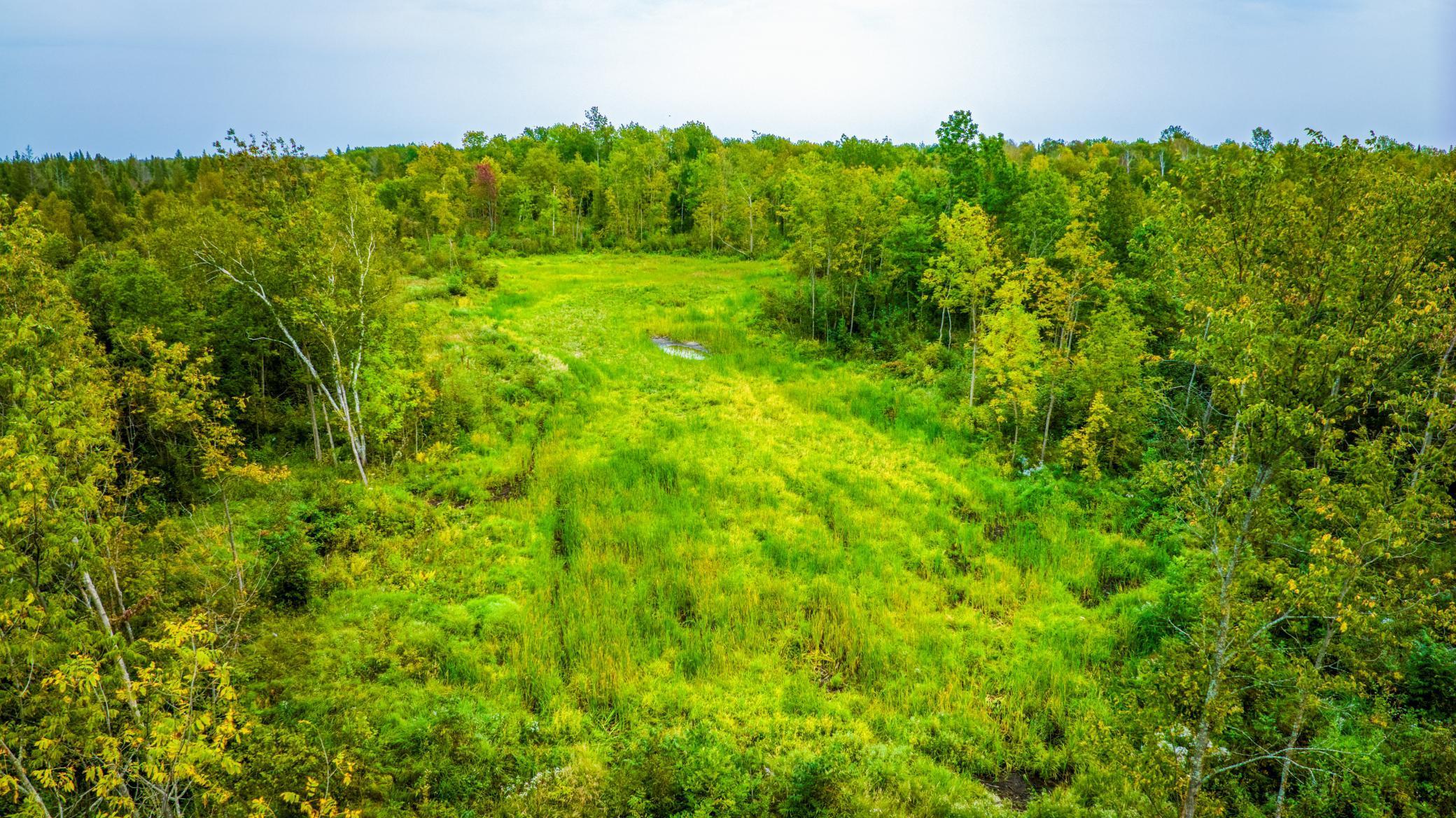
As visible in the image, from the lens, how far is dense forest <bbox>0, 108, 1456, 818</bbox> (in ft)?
27.5

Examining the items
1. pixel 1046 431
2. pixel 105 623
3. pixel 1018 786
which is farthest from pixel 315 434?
pixel 1046 431

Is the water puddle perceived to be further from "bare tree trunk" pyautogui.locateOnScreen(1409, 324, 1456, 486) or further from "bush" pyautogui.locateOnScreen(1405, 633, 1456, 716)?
"bush" pyautogui.locateOnScreen(1405, 633, 1456, 716)

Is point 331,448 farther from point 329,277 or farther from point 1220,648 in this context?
point 1220,648

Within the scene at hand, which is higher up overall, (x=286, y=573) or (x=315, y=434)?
(x=315, y=434)

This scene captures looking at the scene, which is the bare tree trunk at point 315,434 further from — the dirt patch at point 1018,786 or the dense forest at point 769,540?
the dirt patch at point 1018,786

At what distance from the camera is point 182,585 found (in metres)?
14.1

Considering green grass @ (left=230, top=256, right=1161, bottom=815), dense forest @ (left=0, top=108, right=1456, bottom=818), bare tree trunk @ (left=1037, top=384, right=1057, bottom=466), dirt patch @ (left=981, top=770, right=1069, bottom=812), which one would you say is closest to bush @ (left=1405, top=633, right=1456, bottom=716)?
dense forest @ (left=0, top=108, right=1456, bottom=818)

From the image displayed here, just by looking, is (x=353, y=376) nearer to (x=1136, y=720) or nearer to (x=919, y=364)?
(x=1136, y=720)

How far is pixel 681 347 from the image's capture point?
121 feet

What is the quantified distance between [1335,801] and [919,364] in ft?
73.5

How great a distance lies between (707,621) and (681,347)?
23851 mm

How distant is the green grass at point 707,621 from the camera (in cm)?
1069

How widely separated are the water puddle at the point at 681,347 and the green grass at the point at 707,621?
28.7 ft

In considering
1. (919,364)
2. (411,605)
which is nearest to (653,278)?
(919,364)
